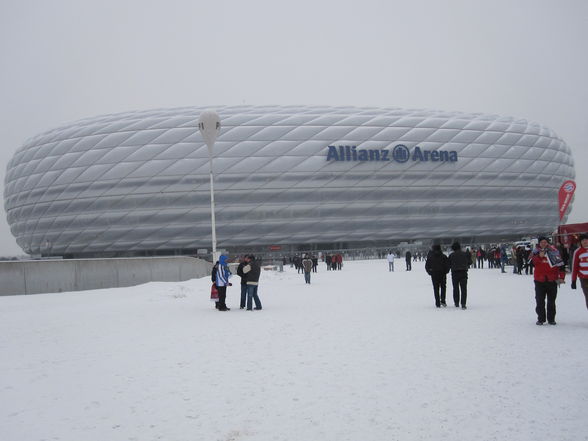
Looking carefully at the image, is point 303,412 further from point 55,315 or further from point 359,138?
point 359,138

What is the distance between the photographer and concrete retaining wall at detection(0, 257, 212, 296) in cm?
2038

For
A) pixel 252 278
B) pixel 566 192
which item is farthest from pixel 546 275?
pixel 566 192

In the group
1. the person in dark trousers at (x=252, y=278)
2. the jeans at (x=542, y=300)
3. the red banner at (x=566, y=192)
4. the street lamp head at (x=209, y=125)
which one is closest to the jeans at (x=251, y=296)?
the person in dark trousers at (x=252, y=278)

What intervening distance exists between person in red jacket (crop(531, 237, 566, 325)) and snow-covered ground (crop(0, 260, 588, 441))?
1.05ft

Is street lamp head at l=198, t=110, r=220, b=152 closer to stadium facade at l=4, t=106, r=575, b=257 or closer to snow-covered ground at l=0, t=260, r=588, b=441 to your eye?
snow-covered ground at l=0, t=260, r=588, b=441

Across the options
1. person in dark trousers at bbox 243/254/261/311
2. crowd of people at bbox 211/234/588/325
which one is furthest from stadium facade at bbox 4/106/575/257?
person in dark trousers at bbox 243/254/261/311

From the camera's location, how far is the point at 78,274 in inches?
894

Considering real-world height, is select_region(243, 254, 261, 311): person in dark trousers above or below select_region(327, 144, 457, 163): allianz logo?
below

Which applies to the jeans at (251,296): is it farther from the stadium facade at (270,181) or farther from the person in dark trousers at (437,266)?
the stadium facade at (270,181)

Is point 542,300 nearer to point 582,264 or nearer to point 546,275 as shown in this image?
point 546,275

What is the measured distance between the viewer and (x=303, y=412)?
5.04 metres

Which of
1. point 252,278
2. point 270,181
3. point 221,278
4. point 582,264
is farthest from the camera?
point 270,181

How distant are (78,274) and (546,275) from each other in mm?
17782

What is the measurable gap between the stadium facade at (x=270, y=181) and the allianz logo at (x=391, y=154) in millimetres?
145
